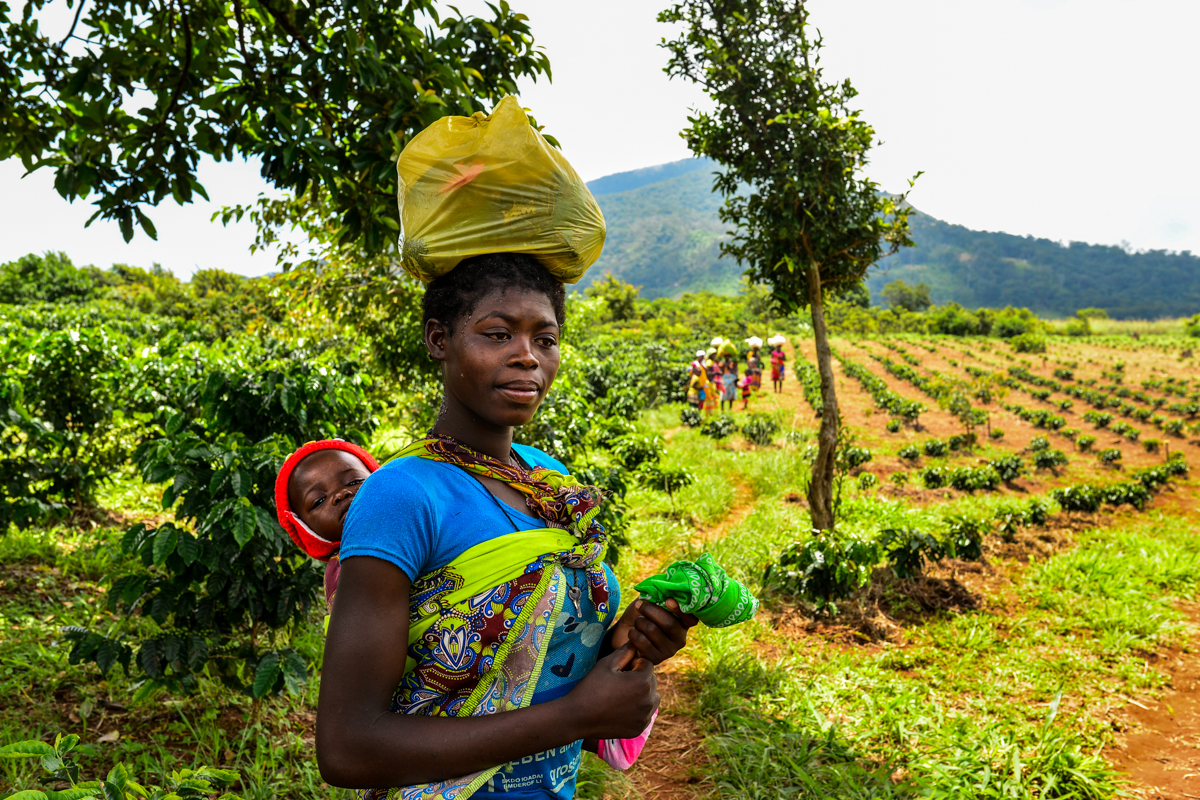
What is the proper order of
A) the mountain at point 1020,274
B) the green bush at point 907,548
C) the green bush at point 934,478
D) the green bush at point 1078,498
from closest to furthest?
the green bush at point 907,548, the green bush at point 1078,498, the green bush at point 934,478, the mountain at point 1020,274

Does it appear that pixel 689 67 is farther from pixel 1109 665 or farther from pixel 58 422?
pixel 58 422

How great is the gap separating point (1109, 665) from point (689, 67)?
5582 millimetres

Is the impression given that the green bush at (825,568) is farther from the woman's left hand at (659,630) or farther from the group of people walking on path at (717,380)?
the group of people walking on path at (717,380)

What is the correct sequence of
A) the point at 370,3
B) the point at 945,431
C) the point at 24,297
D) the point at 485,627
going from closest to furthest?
1. the point at 485,627
2. the point at 370,3
3. the point at 945,431
4. the point at 24,297

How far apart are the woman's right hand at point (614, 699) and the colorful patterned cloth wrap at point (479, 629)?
0.28 feet

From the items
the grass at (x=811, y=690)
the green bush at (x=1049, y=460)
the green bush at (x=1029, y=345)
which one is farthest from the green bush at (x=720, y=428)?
the green bush at (x=1029, y=345)

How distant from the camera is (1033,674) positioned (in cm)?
414

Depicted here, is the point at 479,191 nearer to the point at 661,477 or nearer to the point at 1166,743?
the point at 1166,743

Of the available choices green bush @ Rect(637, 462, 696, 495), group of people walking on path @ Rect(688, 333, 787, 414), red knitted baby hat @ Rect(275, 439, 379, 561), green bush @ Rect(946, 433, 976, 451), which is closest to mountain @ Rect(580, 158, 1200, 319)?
group of people walking on path @ Rect(688, 333, 787, 414)

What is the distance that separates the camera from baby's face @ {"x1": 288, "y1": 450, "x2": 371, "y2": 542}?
159 cm

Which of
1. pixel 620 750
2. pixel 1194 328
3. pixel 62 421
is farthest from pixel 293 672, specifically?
pixel 1194 328

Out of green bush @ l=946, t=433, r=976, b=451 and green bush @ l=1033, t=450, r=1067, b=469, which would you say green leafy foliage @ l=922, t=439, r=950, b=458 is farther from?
green bush @ l=1033, t=450, r=1067, b=469

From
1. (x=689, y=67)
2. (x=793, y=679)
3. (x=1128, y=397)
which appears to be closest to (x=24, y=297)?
(x=689, y=67)

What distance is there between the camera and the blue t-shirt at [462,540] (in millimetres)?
868
